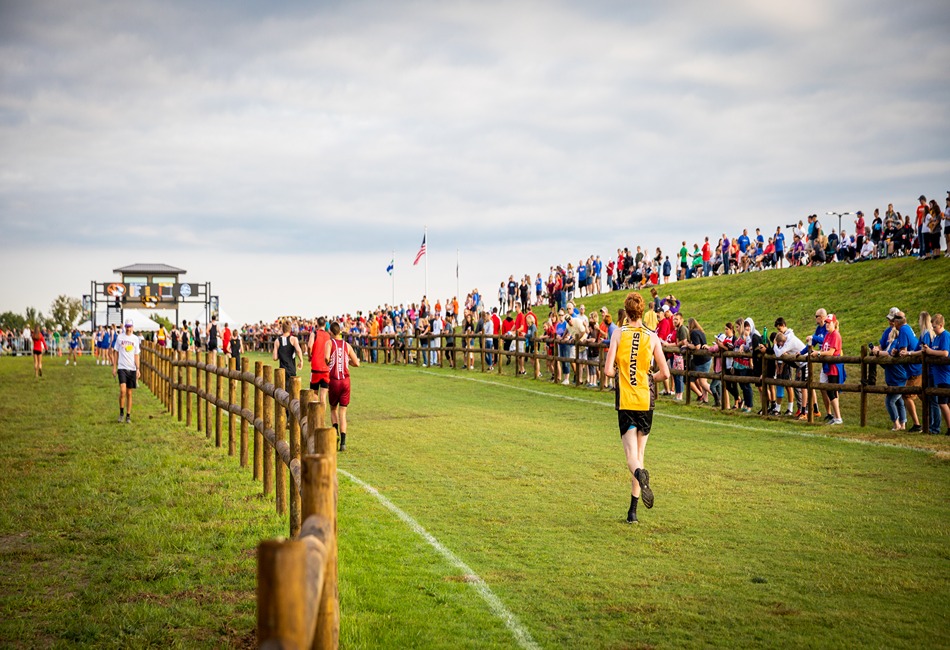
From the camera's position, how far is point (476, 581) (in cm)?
711

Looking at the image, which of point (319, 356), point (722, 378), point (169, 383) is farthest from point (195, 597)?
point (169, 383)

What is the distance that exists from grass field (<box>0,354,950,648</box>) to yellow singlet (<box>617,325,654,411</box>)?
1233mm

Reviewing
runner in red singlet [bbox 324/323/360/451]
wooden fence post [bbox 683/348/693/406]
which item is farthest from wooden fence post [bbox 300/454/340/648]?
wooden fence post [bbox 683/348/693/406]

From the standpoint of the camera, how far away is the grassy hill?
97.8 feet

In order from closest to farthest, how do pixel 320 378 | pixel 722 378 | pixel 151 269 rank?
pixel 320 378, pixel 722 378, pixel 151 269

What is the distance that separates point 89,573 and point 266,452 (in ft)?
11.4

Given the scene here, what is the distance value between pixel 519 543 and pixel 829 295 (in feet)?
100

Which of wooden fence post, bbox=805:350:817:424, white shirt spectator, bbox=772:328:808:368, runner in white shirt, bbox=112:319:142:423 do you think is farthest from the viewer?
runner in white shirt, bbox=112:319:142:423

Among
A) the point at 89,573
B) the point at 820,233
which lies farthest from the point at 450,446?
the point at 820,233

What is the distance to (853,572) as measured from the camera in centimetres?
727

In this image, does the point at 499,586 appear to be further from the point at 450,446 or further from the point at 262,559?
the point at 450,446

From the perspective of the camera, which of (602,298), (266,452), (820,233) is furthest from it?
(602,298)

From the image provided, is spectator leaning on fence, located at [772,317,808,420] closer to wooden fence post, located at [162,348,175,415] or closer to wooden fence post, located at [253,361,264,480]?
wooden fence post, located at [253,361,264,480]

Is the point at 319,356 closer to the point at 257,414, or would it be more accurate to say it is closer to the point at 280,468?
the point at 257,414
